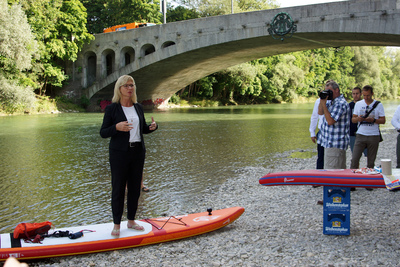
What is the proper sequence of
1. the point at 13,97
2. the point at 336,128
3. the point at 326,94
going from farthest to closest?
the point at 13,97 < the point at 336,128 < the point at 326,94

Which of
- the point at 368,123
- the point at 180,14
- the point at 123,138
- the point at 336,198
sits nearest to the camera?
the point at 123,138

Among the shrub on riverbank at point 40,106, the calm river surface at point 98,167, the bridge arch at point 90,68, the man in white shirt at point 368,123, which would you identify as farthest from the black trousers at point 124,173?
the bridge arch at point 90,68

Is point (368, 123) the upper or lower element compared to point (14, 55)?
lower

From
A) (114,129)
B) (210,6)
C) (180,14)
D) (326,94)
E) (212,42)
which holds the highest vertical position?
(210,6)

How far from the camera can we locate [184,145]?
13695 millimetres

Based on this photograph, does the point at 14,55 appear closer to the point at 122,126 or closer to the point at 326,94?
the point at 122,126

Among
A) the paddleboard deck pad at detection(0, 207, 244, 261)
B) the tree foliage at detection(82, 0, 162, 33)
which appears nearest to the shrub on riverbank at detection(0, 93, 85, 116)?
the tree foliage at detection(82, 0, 162, 33)

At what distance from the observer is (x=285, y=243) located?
4402mm

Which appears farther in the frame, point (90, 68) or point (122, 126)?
point (90, 68)

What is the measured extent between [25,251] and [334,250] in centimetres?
319

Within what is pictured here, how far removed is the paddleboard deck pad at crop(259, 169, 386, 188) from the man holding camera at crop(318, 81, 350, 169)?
2.77ft

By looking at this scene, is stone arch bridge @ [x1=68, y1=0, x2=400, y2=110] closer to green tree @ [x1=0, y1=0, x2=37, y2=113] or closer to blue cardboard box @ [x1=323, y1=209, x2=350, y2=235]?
green tree @ [x1=0, y1=0, x2=37, y2=113]

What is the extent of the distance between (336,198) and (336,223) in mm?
285

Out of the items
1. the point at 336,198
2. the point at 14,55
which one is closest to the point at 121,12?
the point at 14,55
